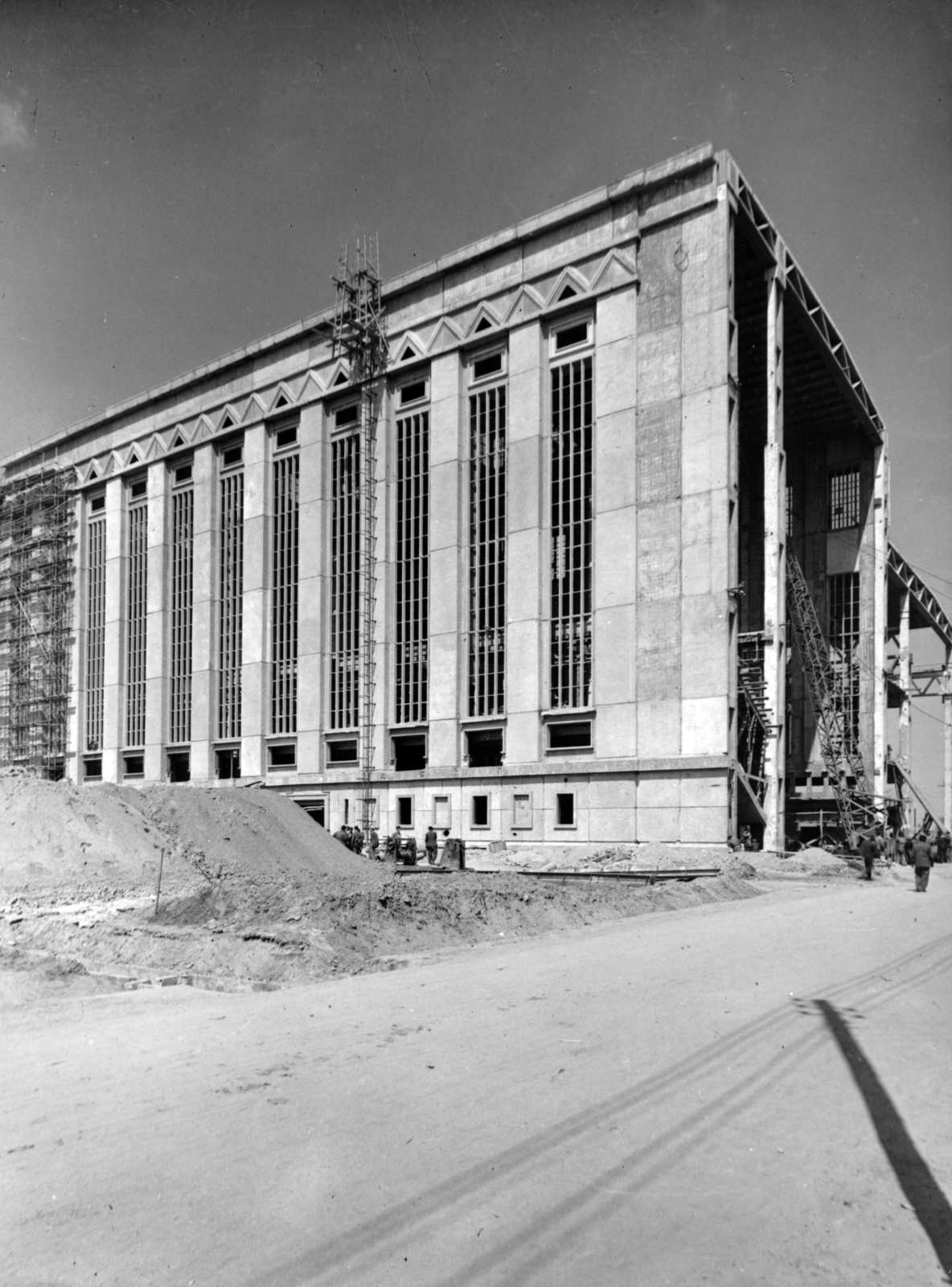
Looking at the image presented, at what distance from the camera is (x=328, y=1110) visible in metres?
7.13

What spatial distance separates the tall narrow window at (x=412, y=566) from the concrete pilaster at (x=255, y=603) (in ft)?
28.2

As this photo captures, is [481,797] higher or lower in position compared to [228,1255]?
lower

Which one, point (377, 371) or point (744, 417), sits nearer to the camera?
point (377, 371)

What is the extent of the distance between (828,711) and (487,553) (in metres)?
20.6

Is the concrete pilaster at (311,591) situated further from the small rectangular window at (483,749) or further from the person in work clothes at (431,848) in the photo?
the person in work clothes at (431,848)

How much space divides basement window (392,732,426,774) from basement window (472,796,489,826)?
440cm

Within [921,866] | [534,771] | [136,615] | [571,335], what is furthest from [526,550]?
[136,615]

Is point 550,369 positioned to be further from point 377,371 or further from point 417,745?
point 417,745

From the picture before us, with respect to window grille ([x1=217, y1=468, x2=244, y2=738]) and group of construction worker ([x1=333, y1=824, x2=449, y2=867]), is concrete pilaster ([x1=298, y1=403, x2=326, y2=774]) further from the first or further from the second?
group of construction worker ([x1=333, y1=824, x2=449, y2=867])

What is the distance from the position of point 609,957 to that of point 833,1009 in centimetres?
430

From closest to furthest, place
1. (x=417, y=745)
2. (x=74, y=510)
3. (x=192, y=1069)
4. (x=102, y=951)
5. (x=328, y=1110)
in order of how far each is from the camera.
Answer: (x=328, y=1110), (x=192, y=1069), (x=102, y=951), (x=417, y=745), (x=74, y=510)

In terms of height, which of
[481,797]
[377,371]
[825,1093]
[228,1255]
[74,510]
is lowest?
[481,797]

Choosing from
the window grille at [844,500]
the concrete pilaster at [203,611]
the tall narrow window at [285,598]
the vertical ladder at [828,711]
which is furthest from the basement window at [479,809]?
the window grille at [844,500]

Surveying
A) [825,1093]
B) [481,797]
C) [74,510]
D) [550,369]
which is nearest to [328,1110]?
[825,1093]
